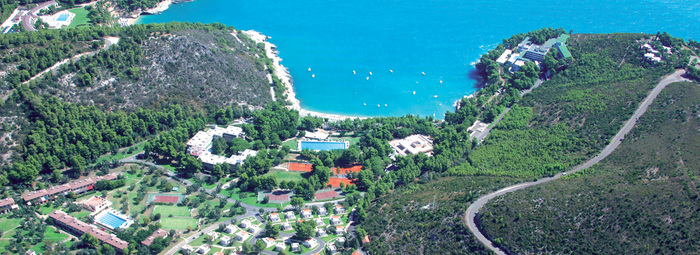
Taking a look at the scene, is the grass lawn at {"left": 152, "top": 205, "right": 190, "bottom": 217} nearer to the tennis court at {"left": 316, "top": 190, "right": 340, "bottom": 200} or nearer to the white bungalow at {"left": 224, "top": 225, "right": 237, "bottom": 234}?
the white bungalow at {"left": 224, "top": 225, "right": 237, "bottom": 234}

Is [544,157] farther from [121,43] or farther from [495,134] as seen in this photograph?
[121,43]

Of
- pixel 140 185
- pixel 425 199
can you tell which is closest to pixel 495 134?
pixel 425 199

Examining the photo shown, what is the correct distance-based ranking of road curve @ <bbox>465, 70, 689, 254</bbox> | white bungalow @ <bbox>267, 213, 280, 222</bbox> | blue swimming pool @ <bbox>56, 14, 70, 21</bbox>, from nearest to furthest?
road curve @ <bbox>465, 70, 689, 254</bbox> → white bungalow @ <bbox>267, 213, 280, 222</bbox> → blue swimming pool @ <bbox>56, 14, 70, 21</bbox>

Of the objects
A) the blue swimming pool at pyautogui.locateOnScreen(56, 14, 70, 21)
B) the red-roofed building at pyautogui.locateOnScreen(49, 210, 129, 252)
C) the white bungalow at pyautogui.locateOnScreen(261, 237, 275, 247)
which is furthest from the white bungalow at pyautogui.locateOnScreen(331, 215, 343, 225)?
the blue swimming pool at pyautogui.locateOnScreen(56, 14, 70, 21)

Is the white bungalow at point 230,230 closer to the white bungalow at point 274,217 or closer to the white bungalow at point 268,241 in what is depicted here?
the white bungalow at point 268,241

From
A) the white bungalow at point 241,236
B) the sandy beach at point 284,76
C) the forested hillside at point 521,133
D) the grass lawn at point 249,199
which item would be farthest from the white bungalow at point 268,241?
the sandy beach at point 284,76

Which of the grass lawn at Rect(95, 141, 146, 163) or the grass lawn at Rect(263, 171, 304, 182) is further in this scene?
the grass lawn at Rect(95, 141, 146, 163)
